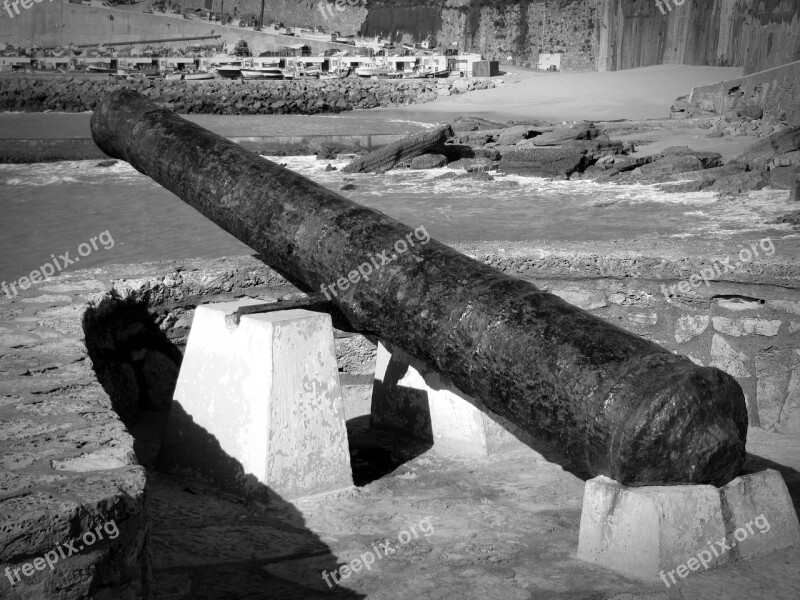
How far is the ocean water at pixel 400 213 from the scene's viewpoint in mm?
9633

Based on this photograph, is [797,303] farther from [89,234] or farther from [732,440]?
[89,234]

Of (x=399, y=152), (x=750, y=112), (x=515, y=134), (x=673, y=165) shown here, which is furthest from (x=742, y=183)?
(x=515, y=134)

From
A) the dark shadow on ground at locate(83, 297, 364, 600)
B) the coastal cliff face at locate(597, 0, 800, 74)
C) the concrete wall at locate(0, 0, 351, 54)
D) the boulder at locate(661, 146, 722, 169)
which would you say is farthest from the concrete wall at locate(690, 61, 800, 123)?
the concrete wall at locate(0, 0, 351, 54)

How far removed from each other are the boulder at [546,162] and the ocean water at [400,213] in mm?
304

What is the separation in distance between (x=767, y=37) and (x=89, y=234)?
15483 millimetres

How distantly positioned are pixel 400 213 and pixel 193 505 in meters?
8.42

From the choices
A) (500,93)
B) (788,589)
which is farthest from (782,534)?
(500,93)

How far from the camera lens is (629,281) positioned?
4.32m

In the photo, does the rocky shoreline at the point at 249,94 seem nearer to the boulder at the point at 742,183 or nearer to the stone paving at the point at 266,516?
the boulder at the point at 742,183

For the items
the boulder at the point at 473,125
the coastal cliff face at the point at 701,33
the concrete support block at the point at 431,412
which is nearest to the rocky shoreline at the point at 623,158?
the boulder at the point at 473,125

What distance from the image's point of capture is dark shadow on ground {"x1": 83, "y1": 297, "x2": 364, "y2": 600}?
276 centimetres

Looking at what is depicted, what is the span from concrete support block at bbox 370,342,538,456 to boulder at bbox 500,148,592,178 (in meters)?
10.2

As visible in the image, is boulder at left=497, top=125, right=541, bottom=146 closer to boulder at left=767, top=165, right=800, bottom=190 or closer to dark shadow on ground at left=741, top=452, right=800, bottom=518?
boulder at left=767, top=165, right=800, bottom=190

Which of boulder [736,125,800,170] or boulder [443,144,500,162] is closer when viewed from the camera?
boulder [736,125,800,170]
